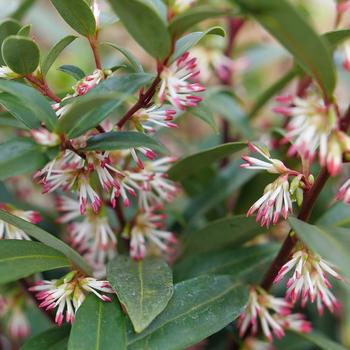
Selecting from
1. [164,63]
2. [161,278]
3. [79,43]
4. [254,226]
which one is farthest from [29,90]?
[79,43]

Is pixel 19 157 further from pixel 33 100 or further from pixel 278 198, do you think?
pixel 278 198

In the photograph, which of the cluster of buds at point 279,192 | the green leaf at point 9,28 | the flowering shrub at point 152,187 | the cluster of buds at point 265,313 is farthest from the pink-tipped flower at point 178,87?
the cluster of buds at point 265,313

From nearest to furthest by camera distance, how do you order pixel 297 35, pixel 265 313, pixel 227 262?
pixel 297 35 → pixel 265 313 → pixel 227 262

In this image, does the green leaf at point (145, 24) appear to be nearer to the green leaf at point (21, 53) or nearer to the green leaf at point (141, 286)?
the green leaf at point (21, 53)

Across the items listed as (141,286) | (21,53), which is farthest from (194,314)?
(21,53)

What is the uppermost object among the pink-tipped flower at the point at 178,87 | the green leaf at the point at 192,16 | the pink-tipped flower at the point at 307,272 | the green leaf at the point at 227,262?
the green leaf at the point at 192,16

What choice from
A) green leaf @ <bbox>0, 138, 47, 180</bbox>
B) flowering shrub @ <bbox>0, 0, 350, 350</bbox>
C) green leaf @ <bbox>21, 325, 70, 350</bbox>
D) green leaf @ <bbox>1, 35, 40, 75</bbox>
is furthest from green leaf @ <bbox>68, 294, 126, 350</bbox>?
green leaf @ <bbox>1, 35, 40, 75</bbox>
